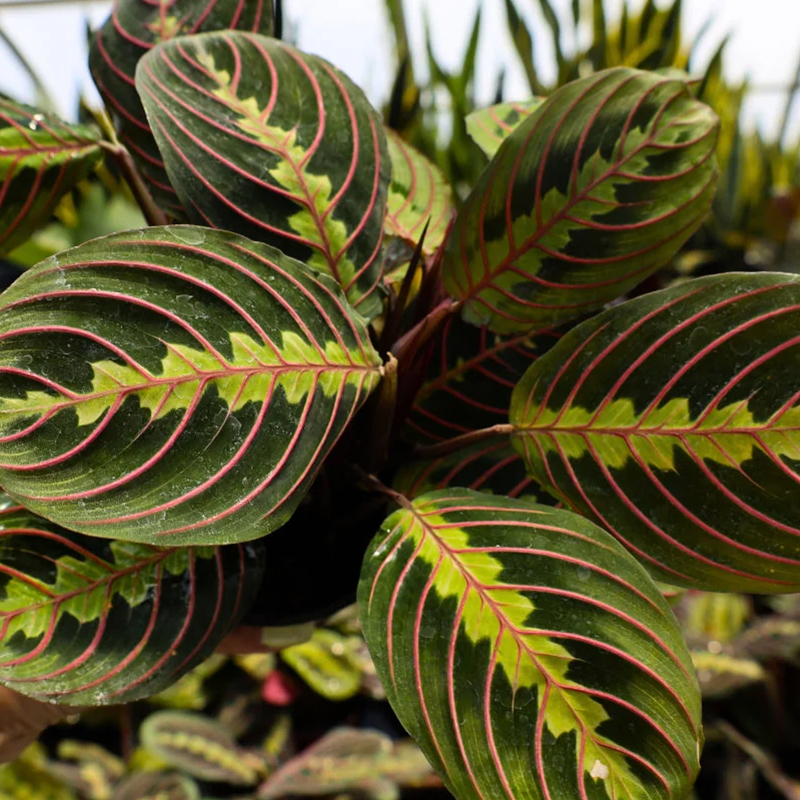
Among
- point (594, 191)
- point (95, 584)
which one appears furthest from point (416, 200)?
point (95, 584)

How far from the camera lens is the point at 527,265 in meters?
0.48

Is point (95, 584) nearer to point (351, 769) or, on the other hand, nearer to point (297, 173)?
point (297, 173)

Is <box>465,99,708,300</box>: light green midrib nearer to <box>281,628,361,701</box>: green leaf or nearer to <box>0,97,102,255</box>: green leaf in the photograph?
<box>0,97,102,255</box>: green leaf

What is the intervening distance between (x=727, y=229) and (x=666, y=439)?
172 cm

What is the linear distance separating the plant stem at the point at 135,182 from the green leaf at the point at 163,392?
7.8 inches

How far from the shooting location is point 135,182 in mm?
566

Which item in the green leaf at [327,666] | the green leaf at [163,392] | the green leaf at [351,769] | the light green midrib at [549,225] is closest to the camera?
the green leaf at [163,392]

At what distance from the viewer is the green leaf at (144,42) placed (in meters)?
0.56

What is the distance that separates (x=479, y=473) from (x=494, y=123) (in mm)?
319

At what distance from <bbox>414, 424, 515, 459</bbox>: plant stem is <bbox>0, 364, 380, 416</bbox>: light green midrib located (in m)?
0.12

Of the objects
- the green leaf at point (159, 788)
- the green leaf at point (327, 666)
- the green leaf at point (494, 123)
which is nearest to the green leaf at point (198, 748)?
the green leaf at point (159, 788)

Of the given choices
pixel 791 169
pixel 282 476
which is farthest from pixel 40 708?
pixel 791 169

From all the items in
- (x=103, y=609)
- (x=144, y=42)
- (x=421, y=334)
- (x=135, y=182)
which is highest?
(x=144, y=42)

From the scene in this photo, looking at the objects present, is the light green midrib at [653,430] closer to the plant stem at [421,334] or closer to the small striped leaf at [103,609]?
the plant stem at [421,334]
